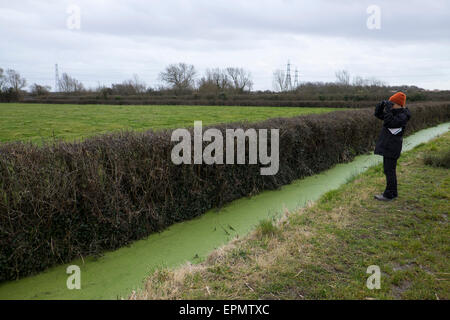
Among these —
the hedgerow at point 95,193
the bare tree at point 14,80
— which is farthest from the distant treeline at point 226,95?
the hedgerow at point 95,193

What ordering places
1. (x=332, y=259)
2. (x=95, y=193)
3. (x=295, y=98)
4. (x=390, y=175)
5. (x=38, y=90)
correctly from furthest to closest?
1. (x=38, y=90)
2. (x=295, y=98)
3. (x=390, y=175)
4. (x=95, y=193)
5. (x=332, y=259)

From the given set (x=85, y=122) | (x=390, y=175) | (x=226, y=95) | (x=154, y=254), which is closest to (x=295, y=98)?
(x=226, y=95)

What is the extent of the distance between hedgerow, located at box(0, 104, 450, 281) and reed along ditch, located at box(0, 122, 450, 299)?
0.51 feet

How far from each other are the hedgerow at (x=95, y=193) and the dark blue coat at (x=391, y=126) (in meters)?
2.66

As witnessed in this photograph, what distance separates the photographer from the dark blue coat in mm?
5602

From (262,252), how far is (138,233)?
6.64 ft

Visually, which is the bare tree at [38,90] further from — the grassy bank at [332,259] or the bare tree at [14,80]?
the grassy bank at [332,259]

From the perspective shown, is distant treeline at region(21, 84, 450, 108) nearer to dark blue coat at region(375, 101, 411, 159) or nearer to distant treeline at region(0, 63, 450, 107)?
distant treeline at region(0, 63, 450, 107)

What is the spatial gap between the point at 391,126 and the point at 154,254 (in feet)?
14.5

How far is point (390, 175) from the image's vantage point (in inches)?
231

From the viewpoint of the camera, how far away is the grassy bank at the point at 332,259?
326cm

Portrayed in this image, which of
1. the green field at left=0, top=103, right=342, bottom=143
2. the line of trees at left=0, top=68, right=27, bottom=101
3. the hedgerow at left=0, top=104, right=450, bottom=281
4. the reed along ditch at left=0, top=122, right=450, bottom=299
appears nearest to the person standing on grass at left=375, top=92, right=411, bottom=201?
the reed along ditch at left=0, top=122, right=450, bottom=299

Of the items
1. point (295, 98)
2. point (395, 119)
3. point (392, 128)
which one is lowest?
point (392, 128)

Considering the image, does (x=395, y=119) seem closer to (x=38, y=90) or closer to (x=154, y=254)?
(x=154, y=254)
